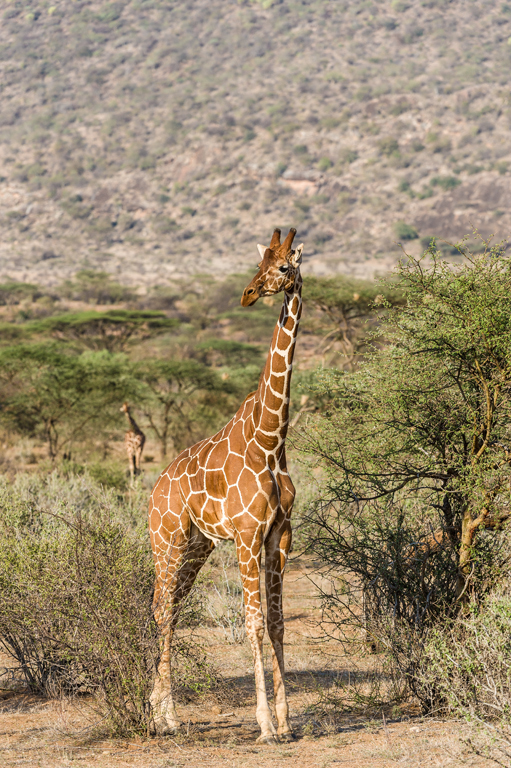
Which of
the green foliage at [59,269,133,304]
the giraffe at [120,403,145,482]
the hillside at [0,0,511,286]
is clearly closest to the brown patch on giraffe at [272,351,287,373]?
the giraffe at [120,403,145,482]

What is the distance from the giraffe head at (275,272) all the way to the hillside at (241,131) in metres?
62.8

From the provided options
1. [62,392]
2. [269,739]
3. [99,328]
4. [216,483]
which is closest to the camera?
→ [269,739]

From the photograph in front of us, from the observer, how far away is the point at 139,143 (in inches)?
3858

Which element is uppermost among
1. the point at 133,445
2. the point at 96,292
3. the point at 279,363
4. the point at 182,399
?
the point at 96,292

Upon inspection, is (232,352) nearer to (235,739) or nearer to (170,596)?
(170,596)

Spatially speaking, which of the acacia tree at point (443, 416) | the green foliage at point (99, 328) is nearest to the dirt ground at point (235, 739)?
the acacia tree at point (443, 416)

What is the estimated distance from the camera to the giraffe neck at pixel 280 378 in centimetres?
539

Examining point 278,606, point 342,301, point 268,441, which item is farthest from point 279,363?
point 342,301

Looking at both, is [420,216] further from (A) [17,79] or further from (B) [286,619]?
(B) [286,619]

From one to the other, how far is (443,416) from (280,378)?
1576 millimetres

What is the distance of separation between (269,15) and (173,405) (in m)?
107

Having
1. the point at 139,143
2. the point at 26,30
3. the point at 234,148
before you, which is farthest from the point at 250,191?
the point at 26,30

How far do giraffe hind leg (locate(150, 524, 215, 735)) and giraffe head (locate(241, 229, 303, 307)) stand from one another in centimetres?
199

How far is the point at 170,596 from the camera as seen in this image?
19.4ft
